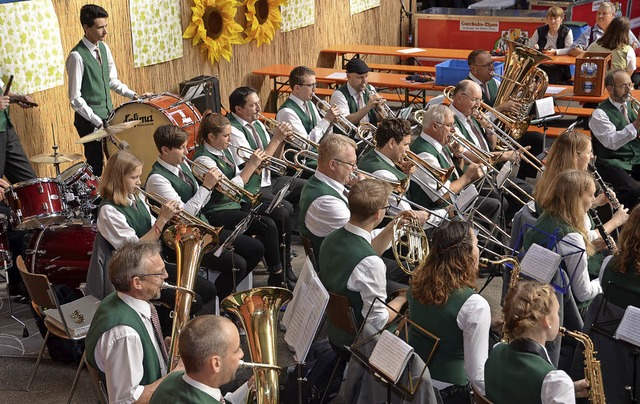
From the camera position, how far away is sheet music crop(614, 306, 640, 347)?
152 inches

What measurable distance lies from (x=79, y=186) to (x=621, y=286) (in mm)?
3645

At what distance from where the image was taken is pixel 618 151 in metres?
7.33

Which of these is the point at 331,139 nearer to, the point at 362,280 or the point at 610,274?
the point at 362,280

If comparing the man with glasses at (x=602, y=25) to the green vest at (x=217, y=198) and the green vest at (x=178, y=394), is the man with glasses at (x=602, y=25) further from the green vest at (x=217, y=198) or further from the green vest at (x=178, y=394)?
the green vest at (x=178, y=394)

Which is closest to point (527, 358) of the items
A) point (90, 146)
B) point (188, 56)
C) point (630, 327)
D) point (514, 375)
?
point (514, 375)

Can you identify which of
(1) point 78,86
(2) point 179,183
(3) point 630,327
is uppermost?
(1) point 78,86

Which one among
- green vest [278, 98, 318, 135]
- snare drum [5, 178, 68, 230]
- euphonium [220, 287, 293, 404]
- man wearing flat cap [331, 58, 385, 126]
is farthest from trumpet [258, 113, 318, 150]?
→ euphonium [220, 287, 293, 404]

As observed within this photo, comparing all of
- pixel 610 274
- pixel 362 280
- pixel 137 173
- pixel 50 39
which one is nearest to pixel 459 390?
pixel 362 280

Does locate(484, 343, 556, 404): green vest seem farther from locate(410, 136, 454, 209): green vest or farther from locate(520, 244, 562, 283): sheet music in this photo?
locate(410, 136, 454, 209): green vest

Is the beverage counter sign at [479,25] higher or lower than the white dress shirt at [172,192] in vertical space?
higher

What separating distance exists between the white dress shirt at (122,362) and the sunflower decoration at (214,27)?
238 inches

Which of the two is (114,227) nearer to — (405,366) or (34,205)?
(34,205)

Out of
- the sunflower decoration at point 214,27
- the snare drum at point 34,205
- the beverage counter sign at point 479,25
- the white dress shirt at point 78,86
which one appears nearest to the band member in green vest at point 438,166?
the snare drum at point 34,205

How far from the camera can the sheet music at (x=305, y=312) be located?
3.76 meters
